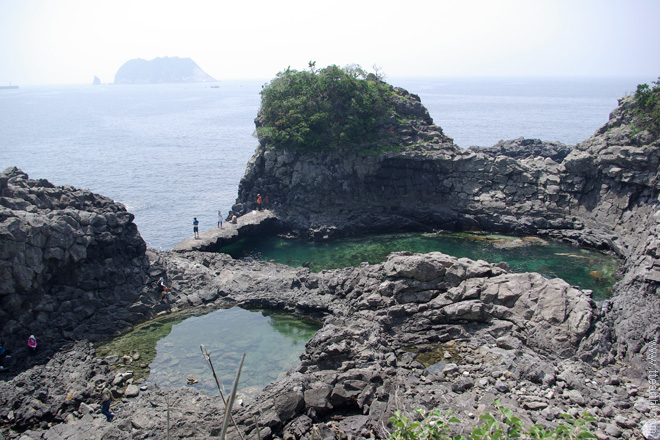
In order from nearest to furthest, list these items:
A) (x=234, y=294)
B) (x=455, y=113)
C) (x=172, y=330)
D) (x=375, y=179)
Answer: (x=172, y=330) < (x=234, y=294) < (x=375, y=179) < (x=455, y=113)

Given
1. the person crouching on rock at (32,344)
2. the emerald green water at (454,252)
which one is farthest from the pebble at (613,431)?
the person crouching on rock at (32,344)

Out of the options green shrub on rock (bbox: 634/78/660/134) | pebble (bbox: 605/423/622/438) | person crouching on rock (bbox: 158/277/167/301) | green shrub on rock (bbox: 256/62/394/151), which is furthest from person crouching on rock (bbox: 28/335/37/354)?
green shrub on rock (bbox: 634/78/660/134)

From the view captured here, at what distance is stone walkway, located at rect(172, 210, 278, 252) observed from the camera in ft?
133

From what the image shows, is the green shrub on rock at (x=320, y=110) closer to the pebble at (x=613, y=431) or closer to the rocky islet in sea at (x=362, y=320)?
the rocky islet in sea at (x=362, y=320)

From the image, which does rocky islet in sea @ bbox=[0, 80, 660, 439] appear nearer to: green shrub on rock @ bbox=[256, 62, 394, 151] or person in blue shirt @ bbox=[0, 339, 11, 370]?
person in blue shirt @ bbox=[0, 339, 11, 370]

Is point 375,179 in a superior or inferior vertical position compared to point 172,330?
superior

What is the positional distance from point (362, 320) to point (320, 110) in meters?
28.9

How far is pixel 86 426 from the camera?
1977cm

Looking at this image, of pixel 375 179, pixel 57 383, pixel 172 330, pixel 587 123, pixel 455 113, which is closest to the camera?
pixel 57 383

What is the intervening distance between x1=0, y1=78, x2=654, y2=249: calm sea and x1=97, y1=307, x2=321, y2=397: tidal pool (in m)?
17.9

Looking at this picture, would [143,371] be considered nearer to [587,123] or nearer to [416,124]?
[416,124]

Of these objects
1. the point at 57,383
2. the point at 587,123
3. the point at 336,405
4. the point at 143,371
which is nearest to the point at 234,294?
the point at 143,371

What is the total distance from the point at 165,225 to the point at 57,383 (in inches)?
1217

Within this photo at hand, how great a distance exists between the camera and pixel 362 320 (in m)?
27.1
